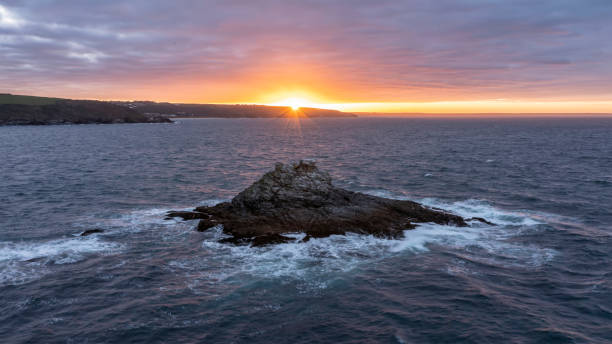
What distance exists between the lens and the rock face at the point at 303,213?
29891 mm

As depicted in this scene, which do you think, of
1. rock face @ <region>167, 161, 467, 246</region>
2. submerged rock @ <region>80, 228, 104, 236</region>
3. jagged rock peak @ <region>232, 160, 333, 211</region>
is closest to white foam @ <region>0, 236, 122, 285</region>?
submerged rock @ <region>80, 228, 104, 236</region>

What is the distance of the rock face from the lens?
98.1 ft

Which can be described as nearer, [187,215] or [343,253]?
[343,253]

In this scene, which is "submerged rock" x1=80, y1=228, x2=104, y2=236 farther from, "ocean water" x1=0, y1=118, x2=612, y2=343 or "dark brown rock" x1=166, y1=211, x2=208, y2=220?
"dark brown rock" x1=166, y1=211, x2=208, y2=220

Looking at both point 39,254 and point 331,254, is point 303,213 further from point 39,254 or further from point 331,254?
point 39,254

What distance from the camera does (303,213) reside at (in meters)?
31.5

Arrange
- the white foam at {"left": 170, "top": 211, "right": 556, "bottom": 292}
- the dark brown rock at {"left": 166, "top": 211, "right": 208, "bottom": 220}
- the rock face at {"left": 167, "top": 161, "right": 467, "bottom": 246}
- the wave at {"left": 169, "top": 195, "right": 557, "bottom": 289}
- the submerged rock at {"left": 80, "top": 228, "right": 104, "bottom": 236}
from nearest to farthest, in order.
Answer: the white foam at {"left": 170, "top": 211, "right": 556, "bottom": 292} → the wave at {"left": 169, "top": 195, "right": 557, "bottom": 289} → the submerged rock at {"left": 80, "top": 228, "right": 104, "bottom": 236} → the rock face at {"left": 167, "top": 161, "right": 467, "bottom": 246} → the dark brown rock at {"left": 166, "top": 211, "right": 208, "bottom": 220}

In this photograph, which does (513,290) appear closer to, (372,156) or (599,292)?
(599,292)

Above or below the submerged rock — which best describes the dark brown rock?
above

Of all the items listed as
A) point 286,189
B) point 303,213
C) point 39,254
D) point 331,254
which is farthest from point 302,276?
point 39,254

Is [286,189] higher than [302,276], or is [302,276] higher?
[286,189]

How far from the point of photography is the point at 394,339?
16.6m

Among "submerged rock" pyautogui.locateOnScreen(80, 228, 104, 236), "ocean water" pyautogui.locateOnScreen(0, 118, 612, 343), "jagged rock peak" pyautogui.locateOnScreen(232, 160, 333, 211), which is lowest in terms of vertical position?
"ocean water" pyautogui.locateOnScreen(0, 118, 612, 343)

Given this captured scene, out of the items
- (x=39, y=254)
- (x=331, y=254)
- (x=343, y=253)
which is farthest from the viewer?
(x=343, y=253)
